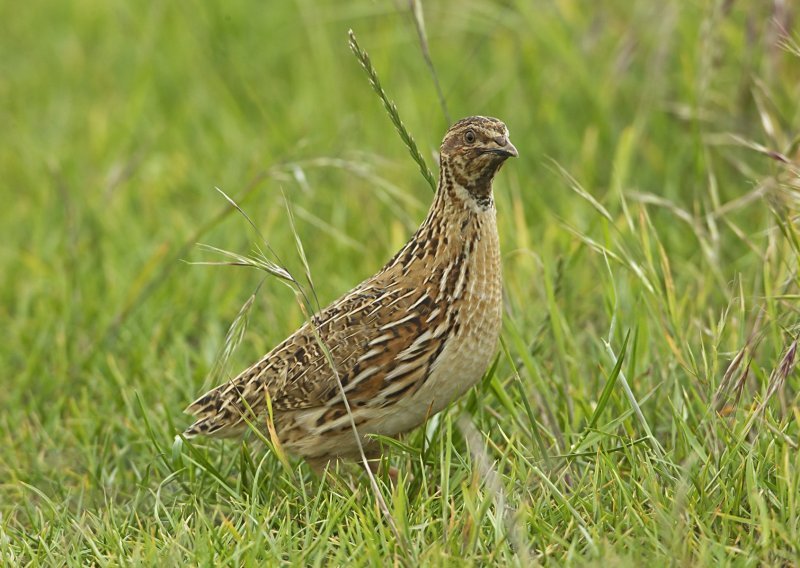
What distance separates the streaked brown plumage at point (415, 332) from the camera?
4344mm

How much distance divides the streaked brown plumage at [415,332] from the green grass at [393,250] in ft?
0.57

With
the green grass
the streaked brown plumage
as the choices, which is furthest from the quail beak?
the green grass

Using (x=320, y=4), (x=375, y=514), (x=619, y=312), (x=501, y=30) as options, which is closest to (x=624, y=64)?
(x=501, y=30)

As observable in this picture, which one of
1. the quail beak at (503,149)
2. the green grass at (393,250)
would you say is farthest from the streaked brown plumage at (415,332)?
the green grass at (393,250)

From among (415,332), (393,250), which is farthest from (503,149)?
(393,250)

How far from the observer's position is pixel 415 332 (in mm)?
4379

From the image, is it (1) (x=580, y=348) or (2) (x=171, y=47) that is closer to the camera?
(1) (x=580, y=348)

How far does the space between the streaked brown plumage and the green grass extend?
175 millimetres

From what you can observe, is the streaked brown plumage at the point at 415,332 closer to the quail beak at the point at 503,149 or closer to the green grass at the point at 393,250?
the quail beak at the point at 503,149

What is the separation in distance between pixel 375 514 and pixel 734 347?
1.67 metres

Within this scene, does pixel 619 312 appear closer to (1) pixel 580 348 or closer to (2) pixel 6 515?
(1) pixel 580 348

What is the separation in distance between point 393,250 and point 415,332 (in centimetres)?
209

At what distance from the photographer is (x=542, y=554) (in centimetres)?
382

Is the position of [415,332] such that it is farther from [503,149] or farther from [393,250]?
[393,250]
